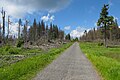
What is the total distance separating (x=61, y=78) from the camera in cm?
1286

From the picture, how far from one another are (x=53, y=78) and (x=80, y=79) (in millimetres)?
1478

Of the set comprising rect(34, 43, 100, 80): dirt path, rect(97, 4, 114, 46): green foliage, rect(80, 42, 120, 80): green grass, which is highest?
rect(97, 4, 114, 46): green foliage

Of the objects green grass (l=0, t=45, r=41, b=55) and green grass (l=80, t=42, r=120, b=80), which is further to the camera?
green grass (l=0, t=45, r=41, b=55)

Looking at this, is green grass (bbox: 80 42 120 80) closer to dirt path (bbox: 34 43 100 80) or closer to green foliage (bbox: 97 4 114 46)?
dirt path (bbox: 34 43 100 80)

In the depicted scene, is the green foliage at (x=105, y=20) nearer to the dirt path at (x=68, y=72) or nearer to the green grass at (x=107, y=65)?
the green grass at (x=107, y=65)

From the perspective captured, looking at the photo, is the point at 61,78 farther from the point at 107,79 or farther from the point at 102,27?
the point at 102,27

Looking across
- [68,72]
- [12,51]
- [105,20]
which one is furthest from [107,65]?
[105,20]

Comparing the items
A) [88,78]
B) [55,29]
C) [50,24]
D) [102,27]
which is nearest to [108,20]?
[102,27]

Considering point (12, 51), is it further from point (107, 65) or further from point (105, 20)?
point (105, 20)

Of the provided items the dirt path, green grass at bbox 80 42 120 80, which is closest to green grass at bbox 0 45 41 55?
green grass at bbox 80 42 120 80

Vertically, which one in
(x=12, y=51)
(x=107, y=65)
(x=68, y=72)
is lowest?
(x=68, y=72)

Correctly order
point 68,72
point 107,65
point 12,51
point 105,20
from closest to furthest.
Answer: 1. point 68,72
2. point 107,65
3. point 12,51
4. point 105,20

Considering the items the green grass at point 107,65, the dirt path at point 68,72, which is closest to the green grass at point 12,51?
the green grass at point 107,65

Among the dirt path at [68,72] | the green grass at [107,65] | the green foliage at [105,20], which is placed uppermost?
the green foliage at [105,20]
